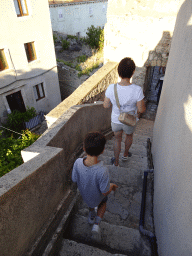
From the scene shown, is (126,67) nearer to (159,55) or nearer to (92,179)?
(92,179)

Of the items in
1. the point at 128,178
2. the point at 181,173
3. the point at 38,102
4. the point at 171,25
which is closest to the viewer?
the point at 181,173

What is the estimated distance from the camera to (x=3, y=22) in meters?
8.34

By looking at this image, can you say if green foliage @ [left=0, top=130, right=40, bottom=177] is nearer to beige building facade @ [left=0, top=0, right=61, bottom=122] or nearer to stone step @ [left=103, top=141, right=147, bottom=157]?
stone step @ [left=103, top=141, right=147, bottom=157]

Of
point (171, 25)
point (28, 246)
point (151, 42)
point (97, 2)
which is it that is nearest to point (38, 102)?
point (151, 42)

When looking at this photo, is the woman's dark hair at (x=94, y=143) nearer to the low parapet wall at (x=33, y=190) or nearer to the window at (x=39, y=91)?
the low parapet wall at (x=33, y=190)

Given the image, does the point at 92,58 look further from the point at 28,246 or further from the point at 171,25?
the point at 28,246

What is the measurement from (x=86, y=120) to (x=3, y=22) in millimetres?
8012

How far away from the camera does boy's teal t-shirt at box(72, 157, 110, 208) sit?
175 centimetres

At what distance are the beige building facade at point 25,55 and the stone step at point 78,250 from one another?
9.26 m

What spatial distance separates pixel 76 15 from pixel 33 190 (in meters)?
24.7

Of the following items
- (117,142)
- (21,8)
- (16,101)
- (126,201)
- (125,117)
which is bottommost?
(16,101)

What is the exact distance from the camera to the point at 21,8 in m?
9.19

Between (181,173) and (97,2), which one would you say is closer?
(181,173)

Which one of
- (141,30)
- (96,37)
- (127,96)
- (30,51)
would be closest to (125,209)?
(127,96)
